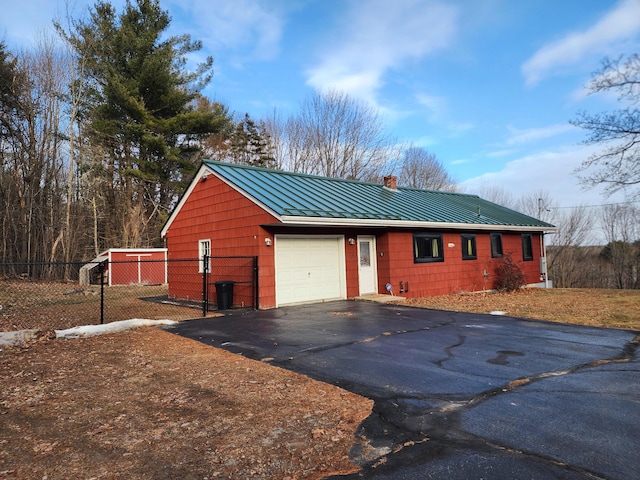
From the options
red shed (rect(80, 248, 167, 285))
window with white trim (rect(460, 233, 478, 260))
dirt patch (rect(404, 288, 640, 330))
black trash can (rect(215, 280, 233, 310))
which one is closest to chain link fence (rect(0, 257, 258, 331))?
black trash can (rect(215, 280, 233, 310))

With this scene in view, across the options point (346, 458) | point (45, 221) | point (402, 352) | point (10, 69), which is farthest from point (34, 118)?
point (346, 458)

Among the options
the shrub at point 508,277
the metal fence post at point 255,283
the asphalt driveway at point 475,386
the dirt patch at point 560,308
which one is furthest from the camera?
the shrub at point 508,277

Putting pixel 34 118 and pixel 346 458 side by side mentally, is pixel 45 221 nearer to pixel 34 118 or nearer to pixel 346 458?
pixel 34 118

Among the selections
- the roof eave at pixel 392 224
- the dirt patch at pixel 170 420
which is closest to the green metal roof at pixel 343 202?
the roof eave at pixel 392 224

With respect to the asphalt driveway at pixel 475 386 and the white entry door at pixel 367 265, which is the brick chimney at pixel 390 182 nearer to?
the white entry door at pixel 367 265

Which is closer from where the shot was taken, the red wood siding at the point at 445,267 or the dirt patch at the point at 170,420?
the dirt patch at the point at 170,420

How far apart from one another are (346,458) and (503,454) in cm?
114

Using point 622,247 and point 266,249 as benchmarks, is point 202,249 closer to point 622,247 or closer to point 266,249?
point 266,249

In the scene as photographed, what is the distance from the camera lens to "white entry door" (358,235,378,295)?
1373 cm

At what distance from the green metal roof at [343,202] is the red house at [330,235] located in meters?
0.05

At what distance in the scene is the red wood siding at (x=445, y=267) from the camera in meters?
13.8

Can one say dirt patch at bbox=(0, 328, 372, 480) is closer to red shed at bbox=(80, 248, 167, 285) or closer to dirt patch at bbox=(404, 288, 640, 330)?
dirt patch at bbox=(404, 288, 640, 330)

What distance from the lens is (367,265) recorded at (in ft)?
45.8

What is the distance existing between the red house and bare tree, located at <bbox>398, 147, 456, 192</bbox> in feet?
54.6
